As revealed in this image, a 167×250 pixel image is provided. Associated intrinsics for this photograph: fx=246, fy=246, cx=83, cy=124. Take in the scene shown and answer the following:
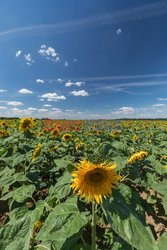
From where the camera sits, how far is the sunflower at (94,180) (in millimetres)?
1838

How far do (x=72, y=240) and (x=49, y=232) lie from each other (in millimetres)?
373

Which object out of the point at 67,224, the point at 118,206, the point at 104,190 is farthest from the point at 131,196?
the point at 67,224

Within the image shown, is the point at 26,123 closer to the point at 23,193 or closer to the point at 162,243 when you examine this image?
the point at 23,193

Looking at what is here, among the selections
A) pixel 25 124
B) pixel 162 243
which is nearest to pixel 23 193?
pixel 162 243

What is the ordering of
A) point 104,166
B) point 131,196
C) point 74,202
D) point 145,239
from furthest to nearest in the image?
point 131,196, point 74,202, point 104,166, point 145,239

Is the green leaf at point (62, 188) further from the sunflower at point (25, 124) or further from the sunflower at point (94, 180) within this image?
the sunflower at point (25, 124)

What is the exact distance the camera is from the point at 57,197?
2.47m

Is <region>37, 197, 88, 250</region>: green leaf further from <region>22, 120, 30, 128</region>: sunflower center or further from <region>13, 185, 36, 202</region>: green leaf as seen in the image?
<region>22, 120, 30, 128</region>: sunflower center

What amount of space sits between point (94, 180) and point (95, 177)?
0.02 meters

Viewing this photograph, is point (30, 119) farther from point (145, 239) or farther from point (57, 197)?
point (145, 239)

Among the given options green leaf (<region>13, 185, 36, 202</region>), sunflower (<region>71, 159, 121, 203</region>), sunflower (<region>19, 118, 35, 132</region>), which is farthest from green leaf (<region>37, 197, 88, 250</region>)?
sunflower (<region>19, 118, 35, 132</region>)

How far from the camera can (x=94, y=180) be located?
1.95 metres

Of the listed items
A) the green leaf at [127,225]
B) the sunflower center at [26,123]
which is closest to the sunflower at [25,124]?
the sunflower center at [26,123]

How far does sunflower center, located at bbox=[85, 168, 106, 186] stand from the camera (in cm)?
191
